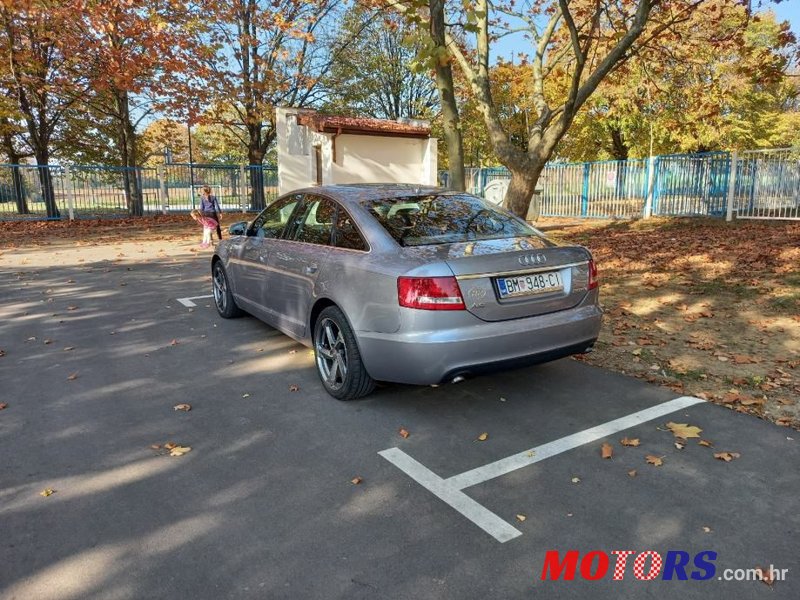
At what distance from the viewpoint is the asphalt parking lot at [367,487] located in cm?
253

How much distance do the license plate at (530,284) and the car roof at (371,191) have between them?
4.60ft

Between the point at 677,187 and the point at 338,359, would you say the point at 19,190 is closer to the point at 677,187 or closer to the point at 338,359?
the point at 338,359

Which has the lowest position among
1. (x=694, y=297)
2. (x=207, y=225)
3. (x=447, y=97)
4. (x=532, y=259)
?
(x=694, y=297)

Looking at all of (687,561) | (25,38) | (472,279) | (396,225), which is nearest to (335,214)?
(396,225)

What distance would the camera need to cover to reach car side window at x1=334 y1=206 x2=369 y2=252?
435cm

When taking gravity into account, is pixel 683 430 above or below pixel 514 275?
below

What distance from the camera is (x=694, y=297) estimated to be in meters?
7.52

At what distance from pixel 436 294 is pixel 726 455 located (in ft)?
6.45

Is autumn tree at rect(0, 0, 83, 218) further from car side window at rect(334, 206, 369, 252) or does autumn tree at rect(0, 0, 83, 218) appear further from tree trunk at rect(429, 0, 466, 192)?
car side window at rect(334, 206, 369, 252)

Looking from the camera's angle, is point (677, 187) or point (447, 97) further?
point (677, 187)

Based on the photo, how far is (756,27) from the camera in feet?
111

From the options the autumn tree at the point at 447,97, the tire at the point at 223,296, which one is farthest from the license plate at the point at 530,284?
the autumn tree at the point at 447,97

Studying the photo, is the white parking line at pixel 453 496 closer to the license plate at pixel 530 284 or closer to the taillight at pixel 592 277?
the license plate at pixel 530 284

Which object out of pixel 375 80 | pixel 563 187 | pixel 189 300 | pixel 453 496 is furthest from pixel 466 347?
pixel 375 80
